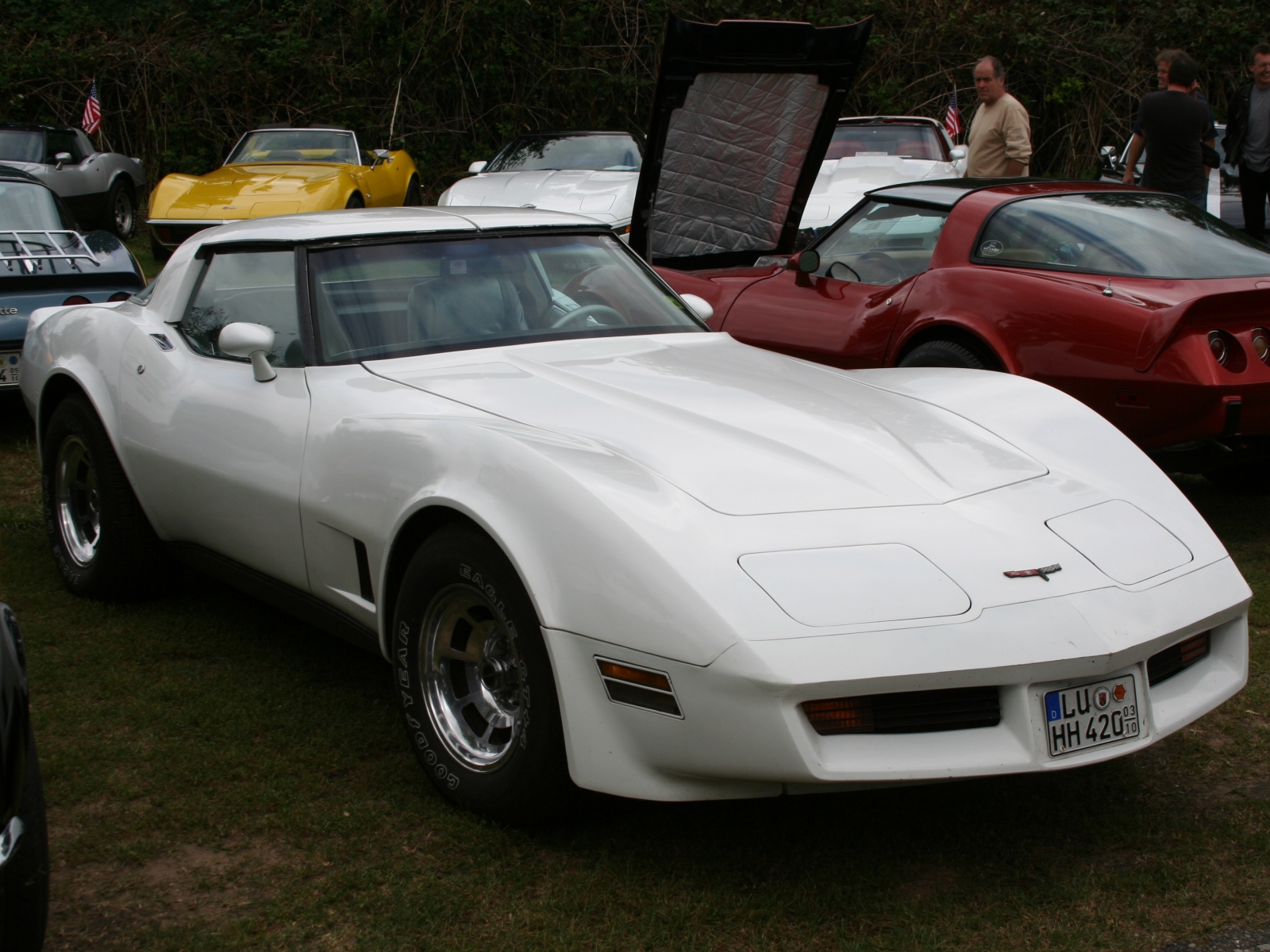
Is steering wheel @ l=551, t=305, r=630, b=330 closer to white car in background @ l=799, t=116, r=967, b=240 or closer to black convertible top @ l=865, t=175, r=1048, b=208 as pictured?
black convertible top @ l=865, t=175, r=1048, b=208

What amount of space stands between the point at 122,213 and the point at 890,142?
9.59 m

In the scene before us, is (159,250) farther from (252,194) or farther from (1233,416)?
(1233,416)

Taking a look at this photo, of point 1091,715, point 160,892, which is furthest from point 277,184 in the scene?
point 1091,715

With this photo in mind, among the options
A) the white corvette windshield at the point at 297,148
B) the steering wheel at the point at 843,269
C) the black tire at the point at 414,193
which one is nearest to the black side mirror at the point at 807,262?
the steering wheel at the point at 843,269

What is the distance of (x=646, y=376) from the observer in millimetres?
3451

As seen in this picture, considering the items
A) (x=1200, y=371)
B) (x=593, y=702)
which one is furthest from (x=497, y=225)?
(x=1200, y=371)

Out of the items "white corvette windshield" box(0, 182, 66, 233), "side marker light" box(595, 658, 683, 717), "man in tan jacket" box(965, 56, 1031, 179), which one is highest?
"white corvette windshield" box(0, 182, 66, 233)

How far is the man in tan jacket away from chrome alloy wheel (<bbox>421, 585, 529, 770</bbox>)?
632 centimetres

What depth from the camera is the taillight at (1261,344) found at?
15.2 ft

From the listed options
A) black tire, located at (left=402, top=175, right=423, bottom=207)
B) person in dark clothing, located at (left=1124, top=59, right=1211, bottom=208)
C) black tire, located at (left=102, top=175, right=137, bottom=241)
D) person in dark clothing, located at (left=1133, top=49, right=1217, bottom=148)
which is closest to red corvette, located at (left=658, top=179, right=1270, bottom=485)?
person in dark clothing, located at (left=1124, top=59, right=1211, bottom=208)

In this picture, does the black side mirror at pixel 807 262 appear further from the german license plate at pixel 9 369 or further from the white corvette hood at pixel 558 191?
the white corvette hood at pixel 558 191

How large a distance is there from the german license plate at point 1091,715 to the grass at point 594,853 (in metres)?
0.32

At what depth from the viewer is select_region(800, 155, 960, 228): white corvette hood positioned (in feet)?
34.5

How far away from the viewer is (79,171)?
14.6 m
